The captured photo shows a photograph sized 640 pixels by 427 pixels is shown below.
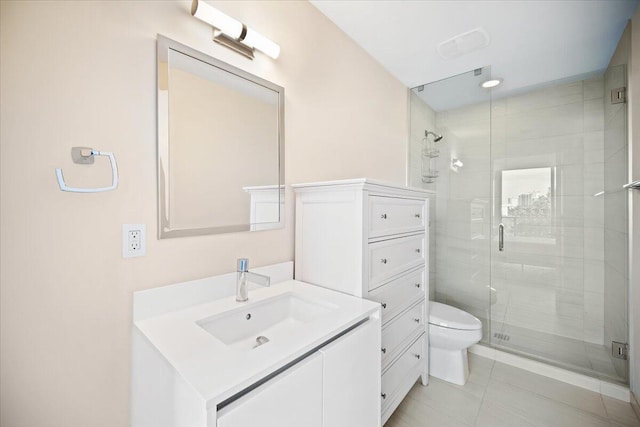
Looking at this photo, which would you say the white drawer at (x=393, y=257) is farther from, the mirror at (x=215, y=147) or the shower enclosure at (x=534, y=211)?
the shower enclosure at (x=534, y=211)

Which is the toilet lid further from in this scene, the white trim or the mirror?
the mirror

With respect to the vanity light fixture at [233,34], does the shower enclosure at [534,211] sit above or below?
below

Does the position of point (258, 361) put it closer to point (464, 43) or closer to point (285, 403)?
point (285, 403)

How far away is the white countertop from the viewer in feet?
2.17

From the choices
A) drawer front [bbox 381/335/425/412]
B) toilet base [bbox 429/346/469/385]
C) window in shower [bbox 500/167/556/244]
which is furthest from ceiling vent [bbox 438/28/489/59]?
toilet base [bbox 429/346/469/385]

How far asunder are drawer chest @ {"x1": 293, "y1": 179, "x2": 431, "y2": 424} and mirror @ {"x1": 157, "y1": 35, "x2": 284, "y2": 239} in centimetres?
23

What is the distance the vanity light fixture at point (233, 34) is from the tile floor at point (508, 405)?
215 cm

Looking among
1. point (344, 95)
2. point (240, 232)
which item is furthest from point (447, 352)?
point (344, 95)

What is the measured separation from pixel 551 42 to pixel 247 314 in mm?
2731

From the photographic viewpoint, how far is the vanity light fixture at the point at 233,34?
1.14 m

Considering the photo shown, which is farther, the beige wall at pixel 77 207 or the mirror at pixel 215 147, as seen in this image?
the mirror at pixel 215 147

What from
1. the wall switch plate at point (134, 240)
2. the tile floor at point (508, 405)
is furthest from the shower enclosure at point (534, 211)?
the wall switch plate at point (134, 240)

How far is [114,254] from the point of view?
0.97 meters

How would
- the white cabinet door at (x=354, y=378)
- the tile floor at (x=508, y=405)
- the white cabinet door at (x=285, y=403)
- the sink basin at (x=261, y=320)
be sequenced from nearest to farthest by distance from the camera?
1. the white cabinet door at (x=285, y=403)
2. the white cabinet door at (x=354, y=378)
3. the sink basin at (x=261, y=320)
4. the tile floor at (x=508, y=405)
